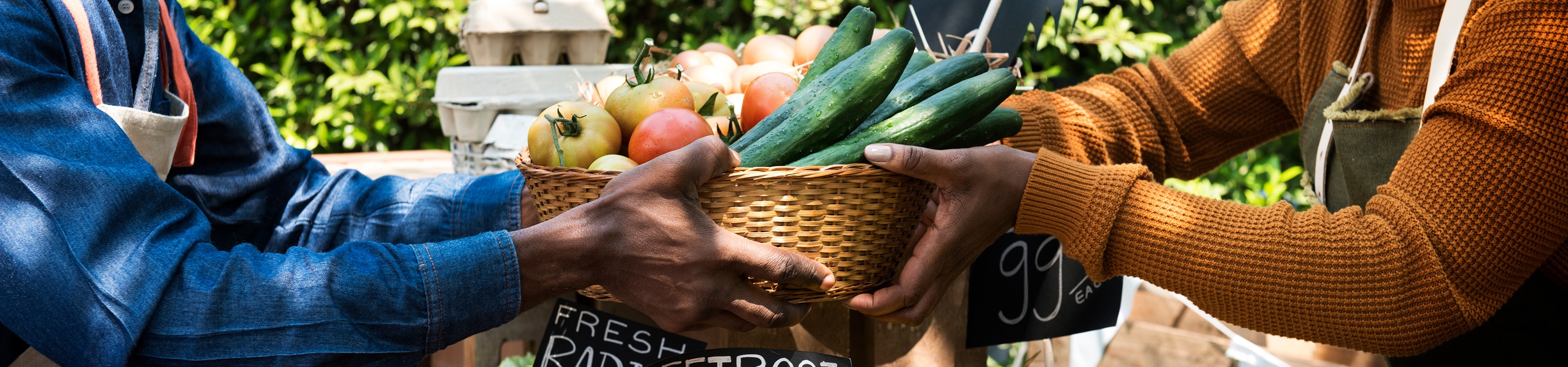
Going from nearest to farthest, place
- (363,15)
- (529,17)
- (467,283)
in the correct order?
(467,283), (529,17), (363,15)

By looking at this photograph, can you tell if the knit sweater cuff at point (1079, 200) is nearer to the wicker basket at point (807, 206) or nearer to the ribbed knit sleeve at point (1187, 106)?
the wicker basket at point (807, 206)

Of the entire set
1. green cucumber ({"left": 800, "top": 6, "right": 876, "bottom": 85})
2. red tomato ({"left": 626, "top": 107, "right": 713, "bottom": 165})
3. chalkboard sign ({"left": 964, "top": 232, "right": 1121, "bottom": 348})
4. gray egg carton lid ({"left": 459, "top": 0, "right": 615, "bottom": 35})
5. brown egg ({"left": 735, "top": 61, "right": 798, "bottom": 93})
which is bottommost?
chalkboard sign ({"left": 964, "top": 232, "right": 1121, "bottom": 348})

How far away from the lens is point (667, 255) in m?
1.16

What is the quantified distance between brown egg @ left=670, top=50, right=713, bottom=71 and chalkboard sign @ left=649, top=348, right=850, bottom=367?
25.0 inches

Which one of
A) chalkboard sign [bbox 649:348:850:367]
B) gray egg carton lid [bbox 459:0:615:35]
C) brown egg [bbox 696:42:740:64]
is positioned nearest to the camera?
chalkboard sign [bbox 649:348:850:367]

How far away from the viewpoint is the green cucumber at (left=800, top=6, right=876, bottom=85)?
140cm

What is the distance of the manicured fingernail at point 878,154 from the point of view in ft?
3.90

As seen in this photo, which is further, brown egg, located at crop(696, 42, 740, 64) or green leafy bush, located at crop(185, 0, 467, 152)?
green leafy bush, located at crop(185, 0, 467, 152)

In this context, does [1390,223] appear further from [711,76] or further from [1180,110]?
[711,76]

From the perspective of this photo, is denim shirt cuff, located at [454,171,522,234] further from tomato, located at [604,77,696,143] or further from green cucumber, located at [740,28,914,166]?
green cucumber, located at [740,28,914,166]

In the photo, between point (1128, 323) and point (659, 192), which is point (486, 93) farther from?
point (1128, 323)

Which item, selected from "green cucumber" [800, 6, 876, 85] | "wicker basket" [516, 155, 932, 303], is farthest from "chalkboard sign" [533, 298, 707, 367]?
"green cucumber" [800, 6, 876, 85]

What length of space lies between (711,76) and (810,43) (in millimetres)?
199

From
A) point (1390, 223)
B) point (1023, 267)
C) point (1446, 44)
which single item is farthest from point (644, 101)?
point (1446, 44)
